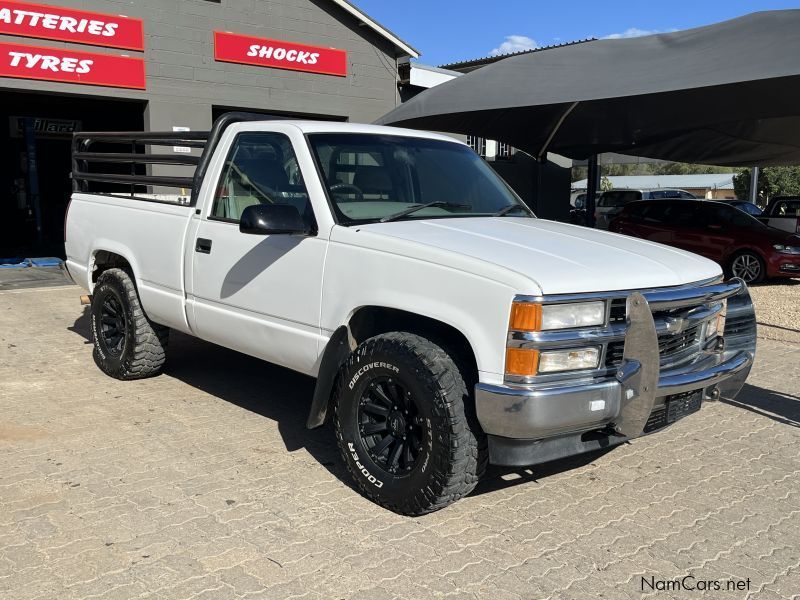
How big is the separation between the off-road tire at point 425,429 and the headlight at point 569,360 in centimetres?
43

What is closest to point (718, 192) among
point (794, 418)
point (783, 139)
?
point (783, 139)

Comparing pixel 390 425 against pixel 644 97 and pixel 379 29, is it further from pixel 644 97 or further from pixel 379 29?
pixel 379 29

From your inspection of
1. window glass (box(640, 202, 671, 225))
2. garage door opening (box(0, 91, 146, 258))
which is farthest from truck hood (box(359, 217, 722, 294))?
garage door opening (box(0, 91, 146, 258))

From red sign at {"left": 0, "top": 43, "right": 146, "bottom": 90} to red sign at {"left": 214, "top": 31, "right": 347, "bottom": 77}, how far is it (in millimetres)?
1548

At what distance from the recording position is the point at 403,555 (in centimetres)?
328

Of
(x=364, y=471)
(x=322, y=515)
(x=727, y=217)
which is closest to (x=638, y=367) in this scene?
(x=364, y=471)

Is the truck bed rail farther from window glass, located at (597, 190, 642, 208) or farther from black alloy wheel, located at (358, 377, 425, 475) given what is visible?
window glass, located at (597, 190, 642, 208)

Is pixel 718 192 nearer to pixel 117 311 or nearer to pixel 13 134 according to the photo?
pixel 13 134

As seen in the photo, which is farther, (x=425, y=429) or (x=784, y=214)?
(x=784, y=214)

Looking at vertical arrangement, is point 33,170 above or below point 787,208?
above

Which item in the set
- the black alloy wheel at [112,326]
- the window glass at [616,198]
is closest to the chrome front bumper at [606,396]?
the black alloy wheel at [112,326]

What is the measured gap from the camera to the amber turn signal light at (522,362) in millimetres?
3143

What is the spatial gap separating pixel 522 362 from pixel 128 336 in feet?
12.2

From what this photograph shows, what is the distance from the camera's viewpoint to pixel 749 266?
13.6 metres
